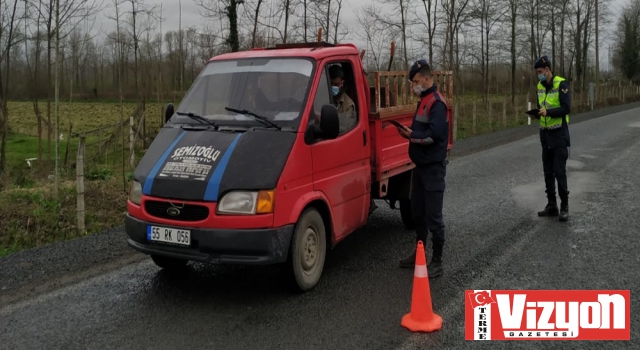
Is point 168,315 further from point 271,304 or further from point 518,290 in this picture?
point 518,290

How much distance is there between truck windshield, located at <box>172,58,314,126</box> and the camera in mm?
5242

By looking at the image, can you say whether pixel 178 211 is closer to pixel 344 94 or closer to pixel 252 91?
pixel 252 91

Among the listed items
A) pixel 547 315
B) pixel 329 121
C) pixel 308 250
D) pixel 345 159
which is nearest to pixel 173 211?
pixel 308 250

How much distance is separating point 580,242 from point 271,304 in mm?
3951

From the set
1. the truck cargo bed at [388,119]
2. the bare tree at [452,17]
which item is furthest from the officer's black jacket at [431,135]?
the bare tree at [452,17]

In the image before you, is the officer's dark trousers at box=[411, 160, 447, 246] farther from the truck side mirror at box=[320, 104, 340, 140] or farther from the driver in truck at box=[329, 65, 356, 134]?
the truck side mirror at box=[320, 104, 340, 140]

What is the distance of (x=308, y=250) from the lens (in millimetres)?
5152

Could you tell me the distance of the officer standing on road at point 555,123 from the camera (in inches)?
303

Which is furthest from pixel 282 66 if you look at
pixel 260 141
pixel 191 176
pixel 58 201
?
pixel 58 201

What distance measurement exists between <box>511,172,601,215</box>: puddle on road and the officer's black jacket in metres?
3.34

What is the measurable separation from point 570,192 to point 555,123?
2.44 meters

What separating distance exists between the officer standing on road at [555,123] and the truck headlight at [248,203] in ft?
15.7

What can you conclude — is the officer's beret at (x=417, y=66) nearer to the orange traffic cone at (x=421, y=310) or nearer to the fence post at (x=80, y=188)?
the orange traffic cone at (x=421, y=310)

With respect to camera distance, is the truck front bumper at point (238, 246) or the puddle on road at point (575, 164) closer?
the truck front bumper at point (238, 246)
